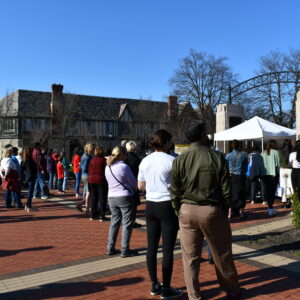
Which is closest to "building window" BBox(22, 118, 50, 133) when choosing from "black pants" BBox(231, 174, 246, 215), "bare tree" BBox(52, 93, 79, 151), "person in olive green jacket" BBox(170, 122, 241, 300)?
"bare tree" BBox(52, 93, 79, 151)

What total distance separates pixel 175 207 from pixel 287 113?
3951 centimetres

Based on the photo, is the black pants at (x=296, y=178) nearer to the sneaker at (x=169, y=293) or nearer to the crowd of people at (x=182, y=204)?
the crowd of people at (x=182, y=204)

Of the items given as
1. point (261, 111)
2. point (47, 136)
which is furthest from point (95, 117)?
point (261, 111)

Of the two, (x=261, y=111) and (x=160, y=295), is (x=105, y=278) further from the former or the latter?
(x=261, y=111)

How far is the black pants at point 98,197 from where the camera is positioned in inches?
328

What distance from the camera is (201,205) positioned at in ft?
11.5

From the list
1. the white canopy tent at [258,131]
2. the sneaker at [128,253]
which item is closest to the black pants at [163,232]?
the sneaker at [128,253]

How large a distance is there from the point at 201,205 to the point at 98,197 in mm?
5561

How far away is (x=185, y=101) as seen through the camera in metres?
42.5

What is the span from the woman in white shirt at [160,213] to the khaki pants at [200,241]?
0.34 meters

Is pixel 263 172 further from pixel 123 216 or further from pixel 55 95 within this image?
pixel 55 95

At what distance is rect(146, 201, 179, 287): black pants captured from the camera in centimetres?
394

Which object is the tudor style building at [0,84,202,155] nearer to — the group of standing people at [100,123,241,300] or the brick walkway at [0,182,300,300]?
the brick walkway at [0,182,300,300]

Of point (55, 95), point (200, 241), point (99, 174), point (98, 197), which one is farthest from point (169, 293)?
point (55, 95)
